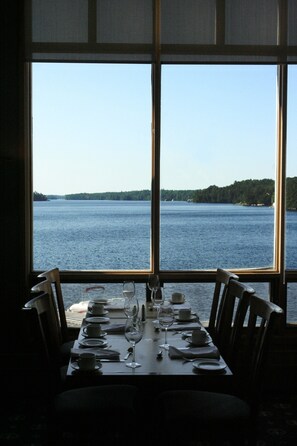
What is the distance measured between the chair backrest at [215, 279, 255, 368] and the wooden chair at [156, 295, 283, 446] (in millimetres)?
367

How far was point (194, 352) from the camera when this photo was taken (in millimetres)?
2551

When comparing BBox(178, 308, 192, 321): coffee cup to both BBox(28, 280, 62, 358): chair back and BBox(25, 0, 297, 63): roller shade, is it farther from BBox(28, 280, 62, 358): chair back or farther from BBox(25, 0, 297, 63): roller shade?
BBox(25, 0, 297, 63): roller shade

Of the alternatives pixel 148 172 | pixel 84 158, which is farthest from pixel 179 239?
pixel 148 172

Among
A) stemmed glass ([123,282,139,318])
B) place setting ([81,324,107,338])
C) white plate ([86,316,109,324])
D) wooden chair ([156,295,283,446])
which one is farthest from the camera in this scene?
white plate ([86,316,109,324])

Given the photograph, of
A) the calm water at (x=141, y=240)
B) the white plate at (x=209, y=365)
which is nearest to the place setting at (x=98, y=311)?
the white plate at (x=209, y=365)

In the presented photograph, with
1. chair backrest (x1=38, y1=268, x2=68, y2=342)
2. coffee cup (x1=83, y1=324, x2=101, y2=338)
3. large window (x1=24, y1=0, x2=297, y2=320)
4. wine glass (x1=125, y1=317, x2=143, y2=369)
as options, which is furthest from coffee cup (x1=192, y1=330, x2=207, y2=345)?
large window (x1=24, y1=0, x2=297, y2=320)

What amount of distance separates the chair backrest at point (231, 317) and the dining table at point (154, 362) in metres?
0.22

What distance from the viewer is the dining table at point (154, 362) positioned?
2.26m

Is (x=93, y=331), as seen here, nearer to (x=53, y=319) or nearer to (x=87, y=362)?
(x=53, y=319)

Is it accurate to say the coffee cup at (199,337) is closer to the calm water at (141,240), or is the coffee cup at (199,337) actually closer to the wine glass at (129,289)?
the wine glass at (129,289)

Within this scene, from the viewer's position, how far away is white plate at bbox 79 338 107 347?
2.67 meters

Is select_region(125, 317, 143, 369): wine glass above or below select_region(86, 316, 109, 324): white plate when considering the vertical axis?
above

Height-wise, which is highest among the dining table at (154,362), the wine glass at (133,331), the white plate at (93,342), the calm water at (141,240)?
the wine glass at (133,331)

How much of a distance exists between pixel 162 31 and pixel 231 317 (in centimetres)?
219
